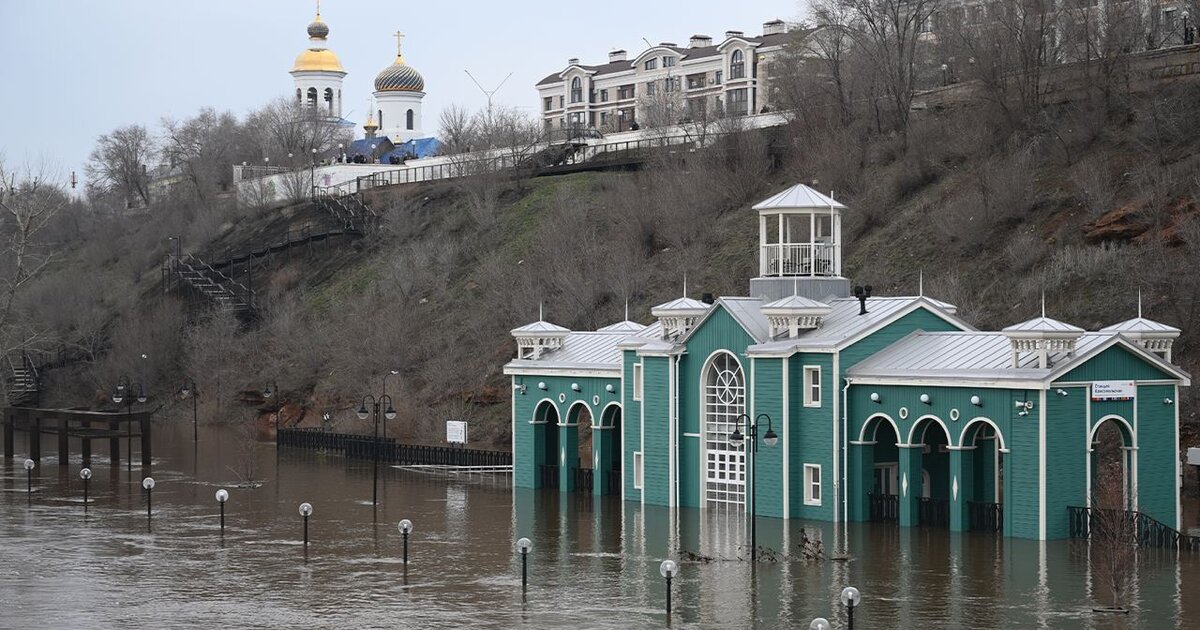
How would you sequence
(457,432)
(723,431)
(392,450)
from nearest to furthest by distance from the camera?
(723,431) < (457,432) < (392,450)

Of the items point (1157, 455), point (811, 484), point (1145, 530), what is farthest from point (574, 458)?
point (1145, 530)

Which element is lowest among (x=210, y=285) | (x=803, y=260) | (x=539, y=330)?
(x=539, y=330)

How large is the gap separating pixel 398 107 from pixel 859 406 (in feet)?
371

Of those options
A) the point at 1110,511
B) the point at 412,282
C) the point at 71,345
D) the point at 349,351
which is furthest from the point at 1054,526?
the point at 71,345

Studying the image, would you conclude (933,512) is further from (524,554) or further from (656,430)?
(524,554)

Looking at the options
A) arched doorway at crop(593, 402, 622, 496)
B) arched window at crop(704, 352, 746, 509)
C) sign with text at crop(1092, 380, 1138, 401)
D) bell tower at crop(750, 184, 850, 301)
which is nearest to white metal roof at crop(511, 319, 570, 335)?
arched doorway at crop(593, 402, 622, 496)

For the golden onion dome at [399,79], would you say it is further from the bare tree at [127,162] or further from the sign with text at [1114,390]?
the sign with text at [1114,390]

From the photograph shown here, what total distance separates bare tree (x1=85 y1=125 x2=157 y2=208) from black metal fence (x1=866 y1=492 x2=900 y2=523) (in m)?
103

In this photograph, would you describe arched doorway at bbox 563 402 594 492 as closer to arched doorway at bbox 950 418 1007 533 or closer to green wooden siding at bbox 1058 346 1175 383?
arched doorway at bbox 950 418 1007 533

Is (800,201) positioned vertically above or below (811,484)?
above

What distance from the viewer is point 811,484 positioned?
134 feet

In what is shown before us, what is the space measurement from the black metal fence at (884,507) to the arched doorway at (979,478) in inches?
74.3

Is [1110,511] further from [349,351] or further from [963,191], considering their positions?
[349,351]

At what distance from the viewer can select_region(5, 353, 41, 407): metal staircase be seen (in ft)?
298
